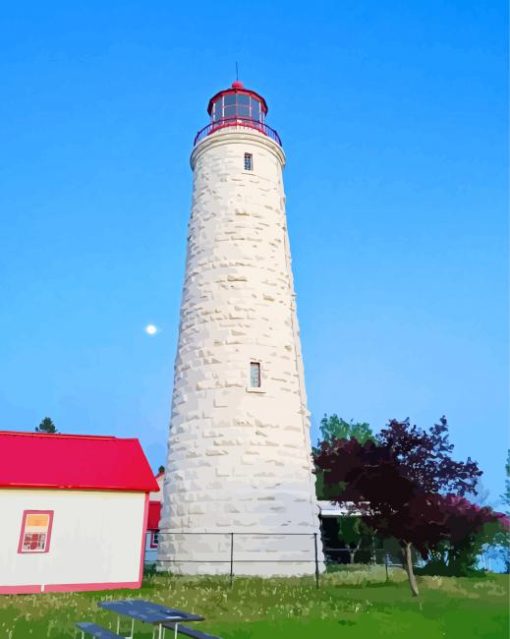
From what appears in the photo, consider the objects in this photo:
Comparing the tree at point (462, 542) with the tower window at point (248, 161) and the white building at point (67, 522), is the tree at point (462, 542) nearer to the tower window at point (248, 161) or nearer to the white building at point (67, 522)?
the white building at point (67, 522)

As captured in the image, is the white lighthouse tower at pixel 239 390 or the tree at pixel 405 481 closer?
the tree at pixel 405 481

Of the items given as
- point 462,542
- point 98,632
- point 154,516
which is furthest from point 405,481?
point 154,516

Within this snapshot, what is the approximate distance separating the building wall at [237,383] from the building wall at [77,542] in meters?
2.47

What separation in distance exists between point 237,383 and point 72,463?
6.15 metres

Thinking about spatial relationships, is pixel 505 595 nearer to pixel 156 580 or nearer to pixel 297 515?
pixel 297 515

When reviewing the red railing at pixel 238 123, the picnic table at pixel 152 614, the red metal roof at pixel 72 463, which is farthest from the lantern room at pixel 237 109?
the picnic table at pixel 152 614

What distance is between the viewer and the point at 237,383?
19062 mm

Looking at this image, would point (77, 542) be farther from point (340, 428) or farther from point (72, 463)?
point (340, 428)

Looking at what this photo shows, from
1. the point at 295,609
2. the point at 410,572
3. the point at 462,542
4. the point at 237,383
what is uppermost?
the point at 237,383

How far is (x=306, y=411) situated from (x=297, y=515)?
397cm

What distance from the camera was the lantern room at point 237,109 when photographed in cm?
2439

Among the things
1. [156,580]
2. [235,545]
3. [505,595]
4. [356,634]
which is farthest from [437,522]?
[156,580]

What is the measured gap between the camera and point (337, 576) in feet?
56.2

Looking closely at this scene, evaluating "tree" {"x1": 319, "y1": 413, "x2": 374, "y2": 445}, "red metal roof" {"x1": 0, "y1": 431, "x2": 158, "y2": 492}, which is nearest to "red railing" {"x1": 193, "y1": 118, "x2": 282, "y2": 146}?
"red metal roof" {"x1": 0, "y1": 431, "x2": 158, "y2": 492}
